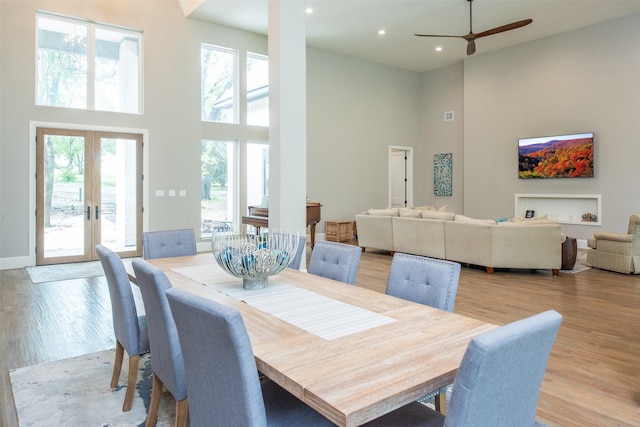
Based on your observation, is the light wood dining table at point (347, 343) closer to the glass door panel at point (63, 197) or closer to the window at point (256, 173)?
the glass door panel at point (63, 197)

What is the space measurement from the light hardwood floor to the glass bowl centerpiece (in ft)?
4.66

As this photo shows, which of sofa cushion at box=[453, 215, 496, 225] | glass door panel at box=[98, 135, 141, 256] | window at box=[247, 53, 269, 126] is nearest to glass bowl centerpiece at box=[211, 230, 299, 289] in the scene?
sofa cushion at box=[453, 215, 496, 225]

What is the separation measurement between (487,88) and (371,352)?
9.48 m

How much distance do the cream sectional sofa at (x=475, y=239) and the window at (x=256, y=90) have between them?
3300 mm

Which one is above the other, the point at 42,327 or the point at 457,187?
the point at 457,187

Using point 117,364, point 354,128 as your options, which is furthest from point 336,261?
point 354,128

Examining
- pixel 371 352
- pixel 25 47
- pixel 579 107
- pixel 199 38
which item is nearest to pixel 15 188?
pixel 25 47

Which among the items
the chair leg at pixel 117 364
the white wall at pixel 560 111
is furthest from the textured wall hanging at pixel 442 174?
the chair leg at pixel 117 364

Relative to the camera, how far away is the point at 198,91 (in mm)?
7773

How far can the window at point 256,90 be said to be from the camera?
8523mm

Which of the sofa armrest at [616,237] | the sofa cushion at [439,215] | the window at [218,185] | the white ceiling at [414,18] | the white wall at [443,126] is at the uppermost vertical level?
the white ceiling at [414,18]

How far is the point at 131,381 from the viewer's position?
2.23 meters

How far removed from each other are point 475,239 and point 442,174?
Result: 4789 millimetres

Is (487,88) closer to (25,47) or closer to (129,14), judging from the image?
(129,14)
